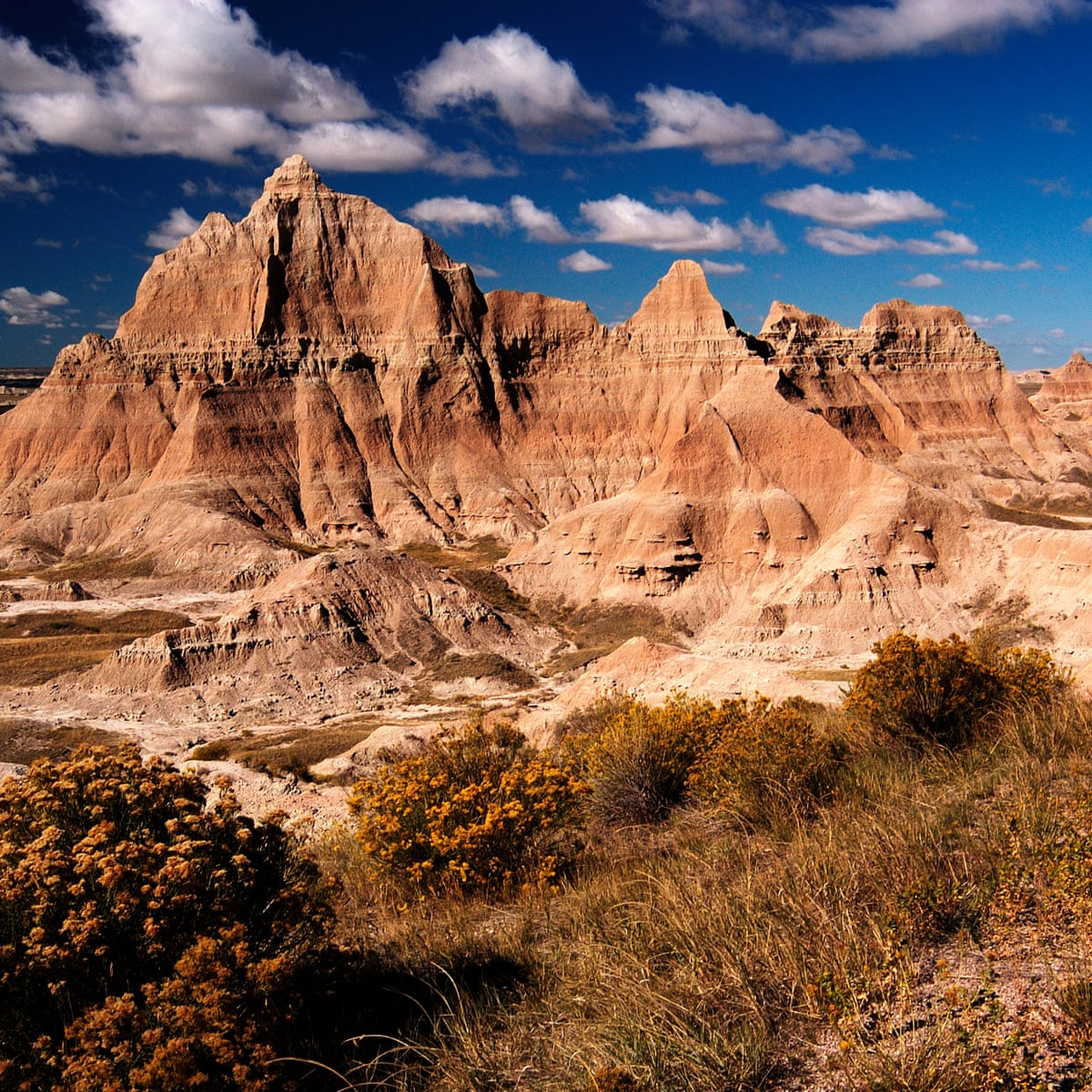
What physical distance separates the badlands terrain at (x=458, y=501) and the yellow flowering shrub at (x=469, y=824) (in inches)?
619

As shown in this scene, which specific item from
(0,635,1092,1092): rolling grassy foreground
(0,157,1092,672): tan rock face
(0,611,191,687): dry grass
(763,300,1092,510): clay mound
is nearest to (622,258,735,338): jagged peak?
(0,157,1092,672): tan rock face

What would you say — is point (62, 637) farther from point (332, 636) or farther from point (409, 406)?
point (409, 406)

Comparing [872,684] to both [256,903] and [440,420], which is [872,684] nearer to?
[256,903]

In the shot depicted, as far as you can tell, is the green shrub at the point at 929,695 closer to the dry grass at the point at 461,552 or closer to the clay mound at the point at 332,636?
the clay mound at the point at 332,636

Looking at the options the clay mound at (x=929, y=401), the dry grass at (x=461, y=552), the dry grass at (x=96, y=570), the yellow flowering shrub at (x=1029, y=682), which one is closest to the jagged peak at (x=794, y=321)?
the clay mound at (x=929, y=401)

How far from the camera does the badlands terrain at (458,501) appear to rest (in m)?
44.6

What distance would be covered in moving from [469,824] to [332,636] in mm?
39821

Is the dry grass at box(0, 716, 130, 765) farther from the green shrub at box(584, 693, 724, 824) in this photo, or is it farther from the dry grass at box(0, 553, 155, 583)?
the dry grass at box(0, 553, 155, 583)

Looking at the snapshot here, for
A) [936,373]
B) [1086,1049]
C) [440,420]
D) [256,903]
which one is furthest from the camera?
[936,373]

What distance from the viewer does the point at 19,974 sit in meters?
5.89

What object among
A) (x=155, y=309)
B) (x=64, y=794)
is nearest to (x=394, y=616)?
(x=64, y=794)

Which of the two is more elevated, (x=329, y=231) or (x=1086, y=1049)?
(x=329, y=231)

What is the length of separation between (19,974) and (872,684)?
1096 centimetres

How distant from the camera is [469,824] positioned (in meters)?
10.2
